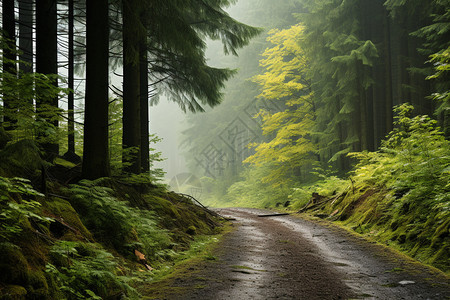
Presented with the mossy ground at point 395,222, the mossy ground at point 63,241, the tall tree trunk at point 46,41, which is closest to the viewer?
the mossy ground at point 63,241

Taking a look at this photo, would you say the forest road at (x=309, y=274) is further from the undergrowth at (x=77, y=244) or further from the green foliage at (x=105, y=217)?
the green foliage at (x=105, y=217)

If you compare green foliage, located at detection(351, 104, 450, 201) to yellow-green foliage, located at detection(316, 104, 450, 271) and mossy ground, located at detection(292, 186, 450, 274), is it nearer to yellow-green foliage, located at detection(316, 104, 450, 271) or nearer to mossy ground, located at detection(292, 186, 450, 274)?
yellow-green foliage, located at detection(316, 104, 450, 271)

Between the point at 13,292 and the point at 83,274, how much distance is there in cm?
77

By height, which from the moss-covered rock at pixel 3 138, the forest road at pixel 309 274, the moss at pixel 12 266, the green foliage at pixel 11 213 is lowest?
the forest road at pixel 309 274

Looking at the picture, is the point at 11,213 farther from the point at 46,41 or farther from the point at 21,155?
the point at 46,41

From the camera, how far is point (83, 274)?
319 cm

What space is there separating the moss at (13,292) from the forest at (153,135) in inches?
0.5

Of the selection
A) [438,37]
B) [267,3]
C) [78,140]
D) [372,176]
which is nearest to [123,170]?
[78,140]

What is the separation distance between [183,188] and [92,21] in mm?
44169

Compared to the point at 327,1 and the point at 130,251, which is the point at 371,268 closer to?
the point at 130,251

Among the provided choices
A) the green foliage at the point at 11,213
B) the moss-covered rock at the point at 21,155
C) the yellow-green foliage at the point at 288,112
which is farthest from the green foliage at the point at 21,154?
the yellow-green foliage at the point at 288,112

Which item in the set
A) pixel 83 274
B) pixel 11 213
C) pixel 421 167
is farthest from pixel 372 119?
pixel 11 213

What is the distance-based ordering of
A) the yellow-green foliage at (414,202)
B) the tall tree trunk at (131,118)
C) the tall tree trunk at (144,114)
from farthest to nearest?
the tall tree trunk at (144,114)
the tall tree trunk at (131,118)
the yellow-green foliage at (414,202)

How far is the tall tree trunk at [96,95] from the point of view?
5863mm
